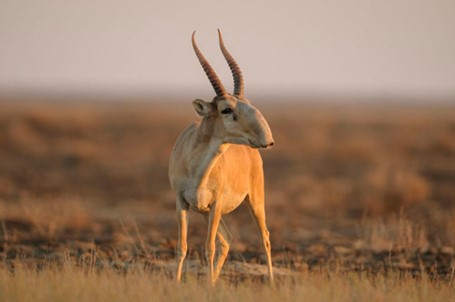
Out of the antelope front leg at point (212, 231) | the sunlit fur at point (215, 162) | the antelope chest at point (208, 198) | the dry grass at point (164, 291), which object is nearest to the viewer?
the dry grass at point (164, 291)

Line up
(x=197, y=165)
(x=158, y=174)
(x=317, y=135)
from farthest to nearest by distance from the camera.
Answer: (x=317, y=135) → (x=158, y=174) → (x=197, y=165)

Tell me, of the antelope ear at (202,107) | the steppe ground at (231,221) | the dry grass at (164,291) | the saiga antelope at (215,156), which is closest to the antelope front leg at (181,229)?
the saiga antelope at (215,156)

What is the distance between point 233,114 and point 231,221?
415 inches

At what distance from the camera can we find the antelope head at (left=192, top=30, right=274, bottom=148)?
876cm

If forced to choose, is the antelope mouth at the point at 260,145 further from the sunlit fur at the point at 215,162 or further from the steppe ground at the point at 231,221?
the steppe ground at the point at 231,221

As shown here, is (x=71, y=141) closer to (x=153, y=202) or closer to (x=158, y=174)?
(x=158, y=174)

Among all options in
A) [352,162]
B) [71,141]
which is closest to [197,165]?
[352,162]

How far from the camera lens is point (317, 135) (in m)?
45.3

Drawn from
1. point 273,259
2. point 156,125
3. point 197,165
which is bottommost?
point 273,259

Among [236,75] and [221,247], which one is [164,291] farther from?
[236,75]

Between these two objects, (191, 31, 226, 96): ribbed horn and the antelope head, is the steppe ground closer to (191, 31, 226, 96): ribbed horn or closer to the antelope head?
the antelope head

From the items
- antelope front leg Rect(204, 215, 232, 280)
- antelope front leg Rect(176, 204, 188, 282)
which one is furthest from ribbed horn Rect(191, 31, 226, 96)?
antelope front leg Rect(204, 215, 232, 280)

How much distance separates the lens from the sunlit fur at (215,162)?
352 inches

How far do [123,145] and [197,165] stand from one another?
31.1 metres
